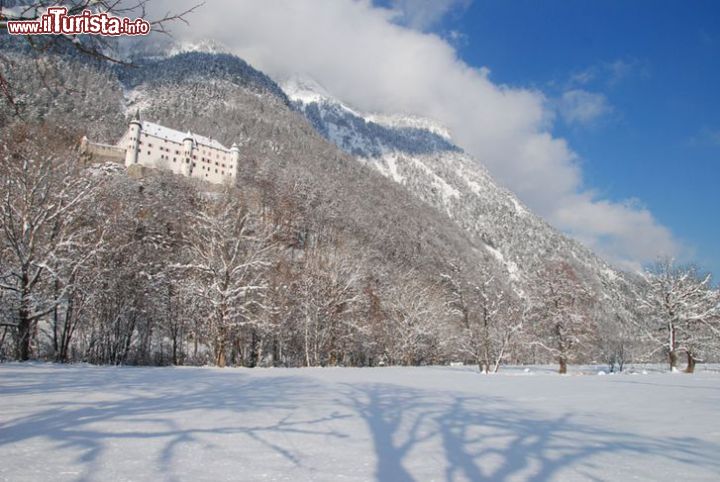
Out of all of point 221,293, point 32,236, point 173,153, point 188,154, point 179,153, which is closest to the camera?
point 32,236

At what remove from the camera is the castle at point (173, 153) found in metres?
86.3

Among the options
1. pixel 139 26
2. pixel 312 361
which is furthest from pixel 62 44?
pixel 312 361

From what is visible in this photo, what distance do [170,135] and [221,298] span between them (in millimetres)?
92525

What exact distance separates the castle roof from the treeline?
207 ft

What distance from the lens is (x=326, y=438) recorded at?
13.6 ft

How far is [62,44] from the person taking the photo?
405cm

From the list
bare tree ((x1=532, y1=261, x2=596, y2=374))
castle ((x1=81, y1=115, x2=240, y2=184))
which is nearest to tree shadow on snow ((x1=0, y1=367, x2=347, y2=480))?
bare tree ((x1=532, y1=261, x2=596, y2=374))

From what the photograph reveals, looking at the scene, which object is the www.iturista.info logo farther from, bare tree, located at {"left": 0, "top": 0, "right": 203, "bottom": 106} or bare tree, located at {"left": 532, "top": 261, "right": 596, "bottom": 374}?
bare tree, located at {"left": 532, "top": 261, "right": 596, "bottom": 374}

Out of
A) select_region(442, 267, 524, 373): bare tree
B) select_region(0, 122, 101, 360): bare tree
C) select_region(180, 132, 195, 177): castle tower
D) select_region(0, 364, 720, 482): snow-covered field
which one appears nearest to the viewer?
select_region(0, 364, 720, 482): snow-covered field

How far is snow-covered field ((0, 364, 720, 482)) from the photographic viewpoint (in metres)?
3.18

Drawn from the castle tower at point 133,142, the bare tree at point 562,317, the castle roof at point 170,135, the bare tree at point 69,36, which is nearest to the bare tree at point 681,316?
the bare tree at point 562,317

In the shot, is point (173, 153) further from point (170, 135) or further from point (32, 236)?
point (32, 236)

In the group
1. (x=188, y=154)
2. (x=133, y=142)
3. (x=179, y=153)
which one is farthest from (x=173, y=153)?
(x=133, y=142)

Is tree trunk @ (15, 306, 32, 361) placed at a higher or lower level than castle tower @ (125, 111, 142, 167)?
lower
